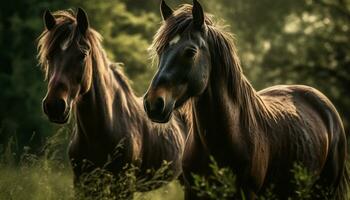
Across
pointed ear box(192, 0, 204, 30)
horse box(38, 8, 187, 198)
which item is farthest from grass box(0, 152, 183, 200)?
pointed ear box(192, 0, 204, 30)

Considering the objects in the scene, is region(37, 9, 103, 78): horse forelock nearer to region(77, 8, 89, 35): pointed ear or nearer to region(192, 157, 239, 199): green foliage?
region(77, 8, 89, 35): pointed ear

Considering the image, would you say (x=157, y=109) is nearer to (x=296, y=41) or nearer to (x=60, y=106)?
(x=60, y=106)

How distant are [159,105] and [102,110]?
2.22m


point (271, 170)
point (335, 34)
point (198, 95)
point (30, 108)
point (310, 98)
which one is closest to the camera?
point (198, 95)

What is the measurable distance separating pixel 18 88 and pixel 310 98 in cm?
994

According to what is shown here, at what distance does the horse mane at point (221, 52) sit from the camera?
21.3 ft

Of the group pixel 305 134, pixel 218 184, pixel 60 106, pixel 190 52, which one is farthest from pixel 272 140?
pixel 60 106

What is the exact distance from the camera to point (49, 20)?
8.00m

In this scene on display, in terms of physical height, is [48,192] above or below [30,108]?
above

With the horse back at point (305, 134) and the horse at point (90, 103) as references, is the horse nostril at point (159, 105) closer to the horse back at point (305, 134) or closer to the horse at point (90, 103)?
the horse back at point (305, 134)

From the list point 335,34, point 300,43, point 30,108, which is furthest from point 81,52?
point 300,43

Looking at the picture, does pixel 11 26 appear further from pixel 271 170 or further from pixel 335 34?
pixel 335 34

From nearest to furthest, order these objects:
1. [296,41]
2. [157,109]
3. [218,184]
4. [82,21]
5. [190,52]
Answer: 1. [157,109]
2. [190,52]
3. [218,184]
4. [82,21]
5. [296,41]

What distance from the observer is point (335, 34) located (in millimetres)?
30500
